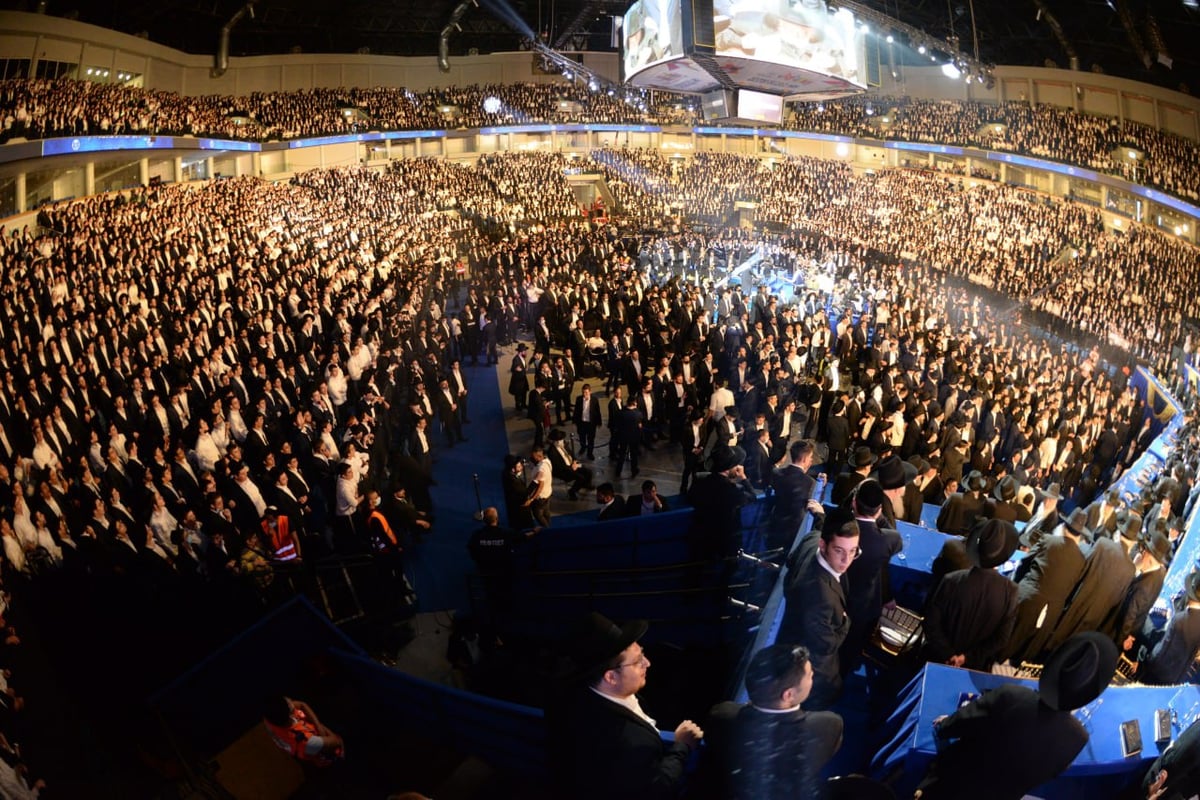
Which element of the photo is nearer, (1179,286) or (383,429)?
(383,429)

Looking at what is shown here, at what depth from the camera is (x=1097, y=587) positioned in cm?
433

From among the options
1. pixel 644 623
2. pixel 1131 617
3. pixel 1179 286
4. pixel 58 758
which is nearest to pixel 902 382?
pixel 1131 617

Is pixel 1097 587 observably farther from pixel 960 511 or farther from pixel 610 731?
pixel 610 731

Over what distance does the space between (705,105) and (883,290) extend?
23.2 feet

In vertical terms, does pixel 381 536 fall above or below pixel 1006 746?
below

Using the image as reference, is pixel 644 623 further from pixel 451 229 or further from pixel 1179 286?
pixel 451 229

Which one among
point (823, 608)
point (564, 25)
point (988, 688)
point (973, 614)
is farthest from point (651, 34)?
point (564, 25)

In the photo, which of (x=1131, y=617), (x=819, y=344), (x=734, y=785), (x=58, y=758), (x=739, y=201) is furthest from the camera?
(x=739, y=201)

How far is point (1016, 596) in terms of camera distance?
12.5 ft

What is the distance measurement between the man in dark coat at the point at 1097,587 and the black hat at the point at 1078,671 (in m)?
1.96

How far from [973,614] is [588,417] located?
6.91 metres

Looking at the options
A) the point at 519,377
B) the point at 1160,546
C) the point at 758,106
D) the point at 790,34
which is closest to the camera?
the point at 1160,546

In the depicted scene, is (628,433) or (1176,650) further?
(628,433)

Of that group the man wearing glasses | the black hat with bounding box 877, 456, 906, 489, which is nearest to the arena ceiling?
the black hat with bounding box 877, 456, 906, 489
